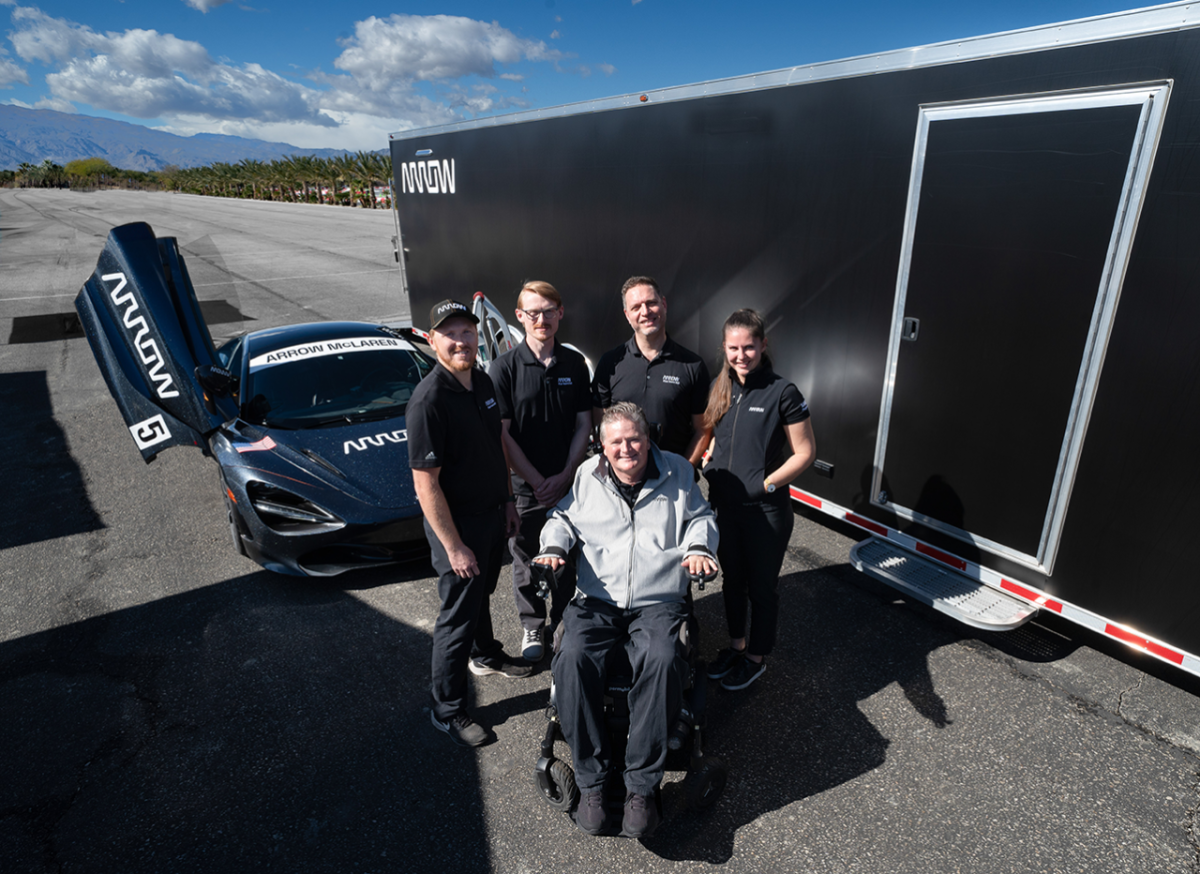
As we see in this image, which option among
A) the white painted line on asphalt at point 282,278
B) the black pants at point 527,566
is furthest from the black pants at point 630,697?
the white painted line on asphalt at point 282,278

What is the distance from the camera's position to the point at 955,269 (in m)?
3.43

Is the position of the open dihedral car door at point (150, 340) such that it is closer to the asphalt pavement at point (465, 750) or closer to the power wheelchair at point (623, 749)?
the asphalt pavement at point (465, 750)

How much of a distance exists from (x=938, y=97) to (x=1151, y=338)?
1525mm

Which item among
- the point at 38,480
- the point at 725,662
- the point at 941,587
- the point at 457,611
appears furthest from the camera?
the point at 38,480

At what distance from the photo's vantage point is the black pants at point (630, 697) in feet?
8.18

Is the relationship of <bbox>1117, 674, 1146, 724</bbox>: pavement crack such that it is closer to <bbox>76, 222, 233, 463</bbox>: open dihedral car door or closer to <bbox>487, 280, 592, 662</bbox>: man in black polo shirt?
<bbox>487, 280, 592, 662</bbox>: man in black polo shirt

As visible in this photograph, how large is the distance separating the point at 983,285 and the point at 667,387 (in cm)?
162

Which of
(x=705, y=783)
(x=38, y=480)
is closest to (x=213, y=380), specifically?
(x=38, y=480)

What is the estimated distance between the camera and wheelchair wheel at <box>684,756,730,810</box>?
2602 millimetres

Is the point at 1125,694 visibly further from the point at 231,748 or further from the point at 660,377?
the point at 231,748

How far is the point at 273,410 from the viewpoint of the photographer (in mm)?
4734

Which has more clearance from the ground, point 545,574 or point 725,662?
point 545,574

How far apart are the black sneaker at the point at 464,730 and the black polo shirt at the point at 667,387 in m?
1.56

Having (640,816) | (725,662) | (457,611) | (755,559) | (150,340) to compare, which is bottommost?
(725,662)
